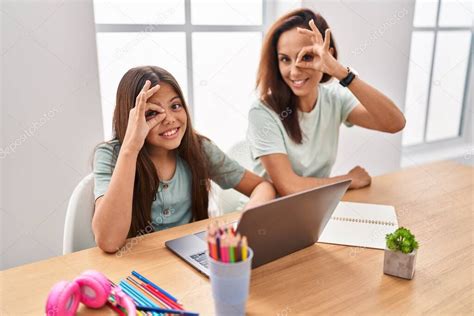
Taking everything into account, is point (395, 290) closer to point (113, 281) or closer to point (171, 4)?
point (113, 281)

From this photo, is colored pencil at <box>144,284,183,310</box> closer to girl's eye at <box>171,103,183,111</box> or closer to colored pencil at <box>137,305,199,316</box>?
colored pencil at <box>137,305,199,316</box>

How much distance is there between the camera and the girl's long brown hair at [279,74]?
5.21ft

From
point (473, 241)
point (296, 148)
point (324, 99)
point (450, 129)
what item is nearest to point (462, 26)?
point (450, 129)

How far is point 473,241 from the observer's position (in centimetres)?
111

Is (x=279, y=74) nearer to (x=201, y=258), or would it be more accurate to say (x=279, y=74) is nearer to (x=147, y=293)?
(x=201, y=258)

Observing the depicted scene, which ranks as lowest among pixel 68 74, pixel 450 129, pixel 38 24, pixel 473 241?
pixel 450 129

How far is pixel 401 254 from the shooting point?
35.5 inches

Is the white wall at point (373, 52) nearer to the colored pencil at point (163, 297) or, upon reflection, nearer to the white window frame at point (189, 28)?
the white window frame at point (189, 28)

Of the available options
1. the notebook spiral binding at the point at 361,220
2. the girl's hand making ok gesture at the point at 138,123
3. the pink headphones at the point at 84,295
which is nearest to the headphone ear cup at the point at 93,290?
the pink headphones at the point at 84,295

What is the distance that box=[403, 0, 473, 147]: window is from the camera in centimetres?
299

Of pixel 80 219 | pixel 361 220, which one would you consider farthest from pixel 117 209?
pixel 361 220

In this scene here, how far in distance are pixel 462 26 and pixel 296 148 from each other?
7.69 feet

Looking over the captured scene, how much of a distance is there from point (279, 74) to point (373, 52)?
127cm

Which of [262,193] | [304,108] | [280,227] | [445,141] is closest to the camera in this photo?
[280,227]
